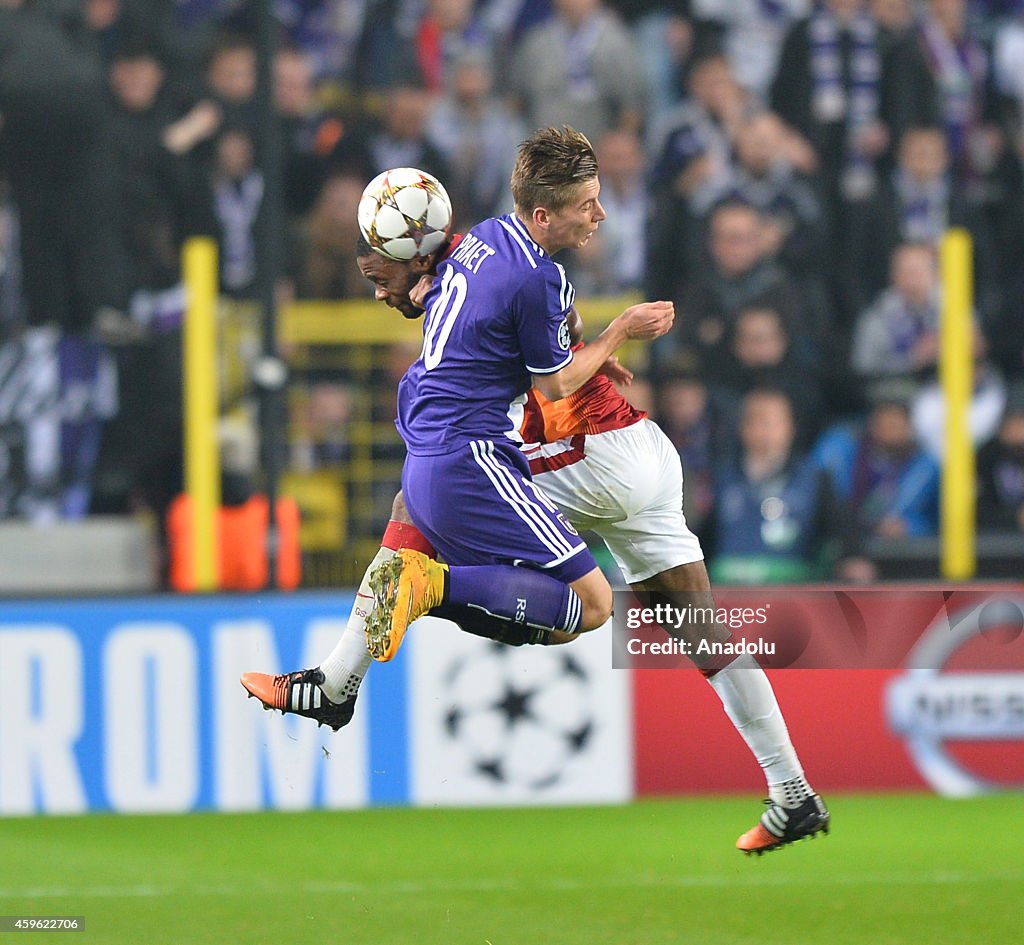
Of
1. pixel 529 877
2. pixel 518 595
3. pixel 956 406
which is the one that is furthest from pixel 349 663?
pixel 956 406

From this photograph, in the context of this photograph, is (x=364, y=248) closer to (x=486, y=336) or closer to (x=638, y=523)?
(x=486, y=336)

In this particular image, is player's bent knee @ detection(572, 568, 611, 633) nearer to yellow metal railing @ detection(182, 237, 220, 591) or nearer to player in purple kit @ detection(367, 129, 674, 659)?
player in purple kit @ detection(367, 129, 674, 659)

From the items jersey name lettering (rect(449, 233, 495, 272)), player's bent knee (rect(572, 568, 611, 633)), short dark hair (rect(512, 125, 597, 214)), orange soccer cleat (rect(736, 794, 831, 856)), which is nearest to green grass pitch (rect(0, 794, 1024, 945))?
orange soccer cleat (rect(736, 794, 831, 856))

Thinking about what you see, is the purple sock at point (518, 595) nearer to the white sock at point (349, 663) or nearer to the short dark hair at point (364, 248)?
the white sock at point (349, 663)

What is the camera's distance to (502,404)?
5703mm

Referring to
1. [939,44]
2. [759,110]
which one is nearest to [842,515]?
[759,110]

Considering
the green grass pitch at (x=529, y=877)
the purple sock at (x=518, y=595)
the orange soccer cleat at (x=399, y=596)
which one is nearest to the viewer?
the orange soccer cleat at (x=399, y=596)

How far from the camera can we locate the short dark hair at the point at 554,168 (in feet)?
18.1

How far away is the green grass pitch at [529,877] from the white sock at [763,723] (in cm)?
55

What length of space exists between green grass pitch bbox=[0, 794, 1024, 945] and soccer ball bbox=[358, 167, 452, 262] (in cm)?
217

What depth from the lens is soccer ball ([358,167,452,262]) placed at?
5637 mm

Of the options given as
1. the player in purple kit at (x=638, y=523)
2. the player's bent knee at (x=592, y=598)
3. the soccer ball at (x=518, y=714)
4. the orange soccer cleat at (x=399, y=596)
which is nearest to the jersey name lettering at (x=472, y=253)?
the player in purple kit at (x=638, y=523)

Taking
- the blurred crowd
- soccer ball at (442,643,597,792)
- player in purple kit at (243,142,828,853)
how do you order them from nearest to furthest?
player in purple kit at (243,142,828,853) → soccer ball at (442,643,597,792) → the blurred crowd

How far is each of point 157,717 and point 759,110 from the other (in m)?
4.71
